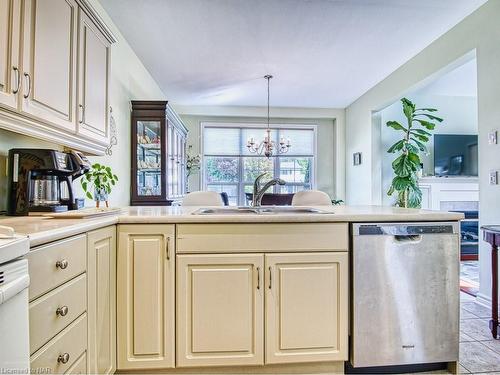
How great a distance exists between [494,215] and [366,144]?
9.95 ft

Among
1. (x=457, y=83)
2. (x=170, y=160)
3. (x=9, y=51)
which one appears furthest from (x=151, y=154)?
(x=457, y=83)

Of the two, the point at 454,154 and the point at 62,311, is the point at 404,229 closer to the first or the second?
the point at 62,311

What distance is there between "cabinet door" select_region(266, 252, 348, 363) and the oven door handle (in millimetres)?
1054

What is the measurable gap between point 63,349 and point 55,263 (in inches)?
12.6

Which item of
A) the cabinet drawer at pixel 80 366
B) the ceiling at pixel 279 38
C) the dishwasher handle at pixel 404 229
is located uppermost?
the ceiling at pixel 279 38

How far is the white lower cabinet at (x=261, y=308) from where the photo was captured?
1586 millimetres

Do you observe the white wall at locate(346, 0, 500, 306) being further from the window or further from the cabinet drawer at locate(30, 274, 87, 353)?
the cabinet drawer at locate(30, 274, 87, 353)

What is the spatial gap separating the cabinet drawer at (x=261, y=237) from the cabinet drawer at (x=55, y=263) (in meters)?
0.47

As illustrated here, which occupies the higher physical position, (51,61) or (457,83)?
(457,83)

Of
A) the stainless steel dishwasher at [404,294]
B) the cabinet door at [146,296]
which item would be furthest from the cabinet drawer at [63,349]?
the stainless steel dishwasher at [404,294]

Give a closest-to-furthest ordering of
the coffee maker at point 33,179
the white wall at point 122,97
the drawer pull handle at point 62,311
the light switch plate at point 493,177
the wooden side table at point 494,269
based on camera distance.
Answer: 1. the drawer pull handle at point 62,311
2. the coffee maker at point 33,179
3. the wooden side table at point 494,269
4. the light switch plate at point 493,177
5. the white wall at point 122,97

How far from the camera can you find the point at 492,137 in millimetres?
2744

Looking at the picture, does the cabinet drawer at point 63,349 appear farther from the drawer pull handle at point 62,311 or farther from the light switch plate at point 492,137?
the light switch plate at point 492,137

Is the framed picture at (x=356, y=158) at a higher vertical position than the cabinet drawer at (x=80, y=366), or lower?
higher
